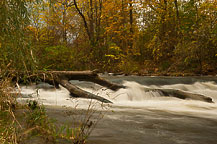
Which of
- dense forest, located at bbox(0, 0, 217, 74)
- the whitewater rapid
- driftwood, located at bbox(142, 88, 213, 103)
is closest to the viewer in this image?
the whitewater rapid

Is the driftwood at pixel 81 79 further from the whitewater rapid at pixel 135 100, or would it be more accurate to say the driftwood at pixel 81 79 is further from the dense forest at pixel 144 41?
the dense forest at pixel 144 41

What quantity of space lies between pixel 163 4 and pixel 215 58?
4.76 meters

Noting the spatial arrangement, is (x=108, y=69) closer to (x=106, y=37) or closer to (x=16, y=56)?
(x=106, y=37)

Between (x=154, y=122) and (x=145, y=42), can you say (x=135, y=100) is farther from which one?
(x=145, y=42)

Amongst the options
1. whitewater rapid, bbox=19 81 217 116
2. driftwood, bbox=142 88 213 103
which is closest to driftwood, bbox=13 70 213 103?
driftwood, bbox=142 88 213 103

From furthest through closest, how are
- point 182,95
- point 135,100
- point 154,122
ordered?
point 135,100
point 182,95
point 154,122

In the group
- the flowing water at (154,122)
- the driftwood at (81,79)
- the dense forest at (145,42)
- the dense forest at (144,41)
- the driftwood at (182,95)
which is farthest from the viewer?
the dense forest at (144,41)

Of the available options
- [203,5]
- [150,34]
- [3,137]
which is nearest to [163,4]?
[150,34]

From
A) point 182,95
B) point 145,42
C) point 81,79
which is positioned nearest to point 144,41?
point 145,42

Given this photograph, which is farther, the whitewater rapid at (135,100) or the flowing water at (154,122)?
the whitewater rapid at (135,100)

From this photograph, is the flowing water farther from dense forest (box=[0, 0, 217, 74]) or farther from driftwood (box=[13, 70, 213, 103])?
dense forest (box=[0, 0, 217, 74])

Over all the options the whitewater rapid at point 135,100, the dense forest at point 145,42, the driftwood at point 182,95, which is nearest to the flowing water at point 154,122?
the whitewater rapid at point 135,100

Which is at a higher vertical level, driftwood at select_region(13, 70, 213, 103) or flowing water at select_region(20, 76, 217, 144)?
driftwood at select_region(13, 70, 213, 103)

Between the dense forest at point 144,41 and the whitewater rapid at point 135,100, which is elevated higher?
the dense forest at point 144,41
